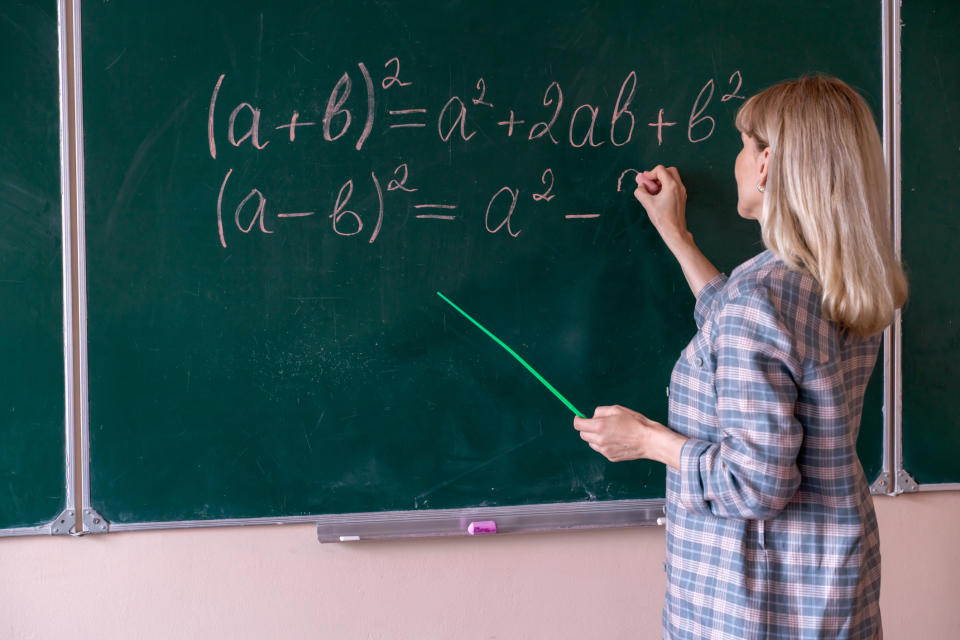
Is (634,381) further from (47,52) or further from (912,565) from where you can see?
(47,52)

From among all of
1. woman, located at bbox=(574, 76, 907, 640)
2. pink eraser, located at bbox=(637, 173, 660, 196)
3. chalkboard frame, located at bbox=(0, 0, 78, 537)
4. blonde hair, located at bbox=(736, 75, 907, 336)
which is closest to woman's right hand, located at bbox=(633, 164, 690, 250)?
pink eraser, located at bbox=(637, 173, 660, 196)

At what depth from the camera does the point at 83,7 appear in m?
1.59

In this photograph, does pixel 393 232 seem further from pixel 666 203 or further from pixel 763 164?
pixel 763 164

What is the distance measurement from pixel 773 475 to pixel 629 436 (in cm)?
28

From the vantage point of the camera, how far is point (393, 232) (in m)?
1.69

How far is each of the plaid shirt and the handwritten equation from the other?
1.89 ft

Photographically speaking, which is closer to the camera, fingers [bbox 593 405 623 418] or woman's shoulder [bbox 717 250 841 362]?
woman's shoulder [bbox 717 250 841 362]

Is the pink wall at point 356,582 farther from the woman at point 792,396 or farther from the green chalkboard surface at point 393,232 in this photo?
the woman at point 792,396

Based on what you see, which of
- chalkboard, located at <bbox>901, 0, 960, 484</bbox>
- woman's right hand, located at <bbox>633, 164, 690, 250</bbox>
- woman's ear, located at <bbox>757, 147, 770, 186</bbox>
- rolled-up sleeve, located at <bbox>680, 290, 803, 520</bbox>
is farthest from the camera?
chalkboard, located at <bbox>901, 0, 960, 484</bbox>

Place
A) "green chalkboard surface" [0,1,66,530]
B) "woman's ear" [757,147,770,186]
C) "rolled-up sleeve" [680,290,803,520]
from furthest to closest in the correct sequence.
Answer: "green chalkboard surface" [0,1,66,530]
"woman's ear" [757,147,770,186]
"rolled-up sleeve" [680,290,803,520]

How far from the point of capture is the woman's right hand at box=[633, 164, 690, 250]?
171cm

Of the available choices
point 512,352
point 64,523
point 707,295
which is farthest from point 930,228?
point 64,523

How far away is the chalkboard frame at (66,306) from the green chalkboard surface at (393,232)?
0.05m

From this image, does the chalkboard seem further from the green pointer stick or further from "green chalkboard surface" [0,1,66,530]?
"green chalkboard surface" [0,1,66,530]
